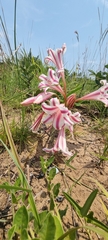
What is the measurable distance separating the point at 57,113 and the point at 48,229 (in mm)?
436

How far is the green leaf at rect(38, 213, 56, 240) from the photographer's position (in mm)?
548


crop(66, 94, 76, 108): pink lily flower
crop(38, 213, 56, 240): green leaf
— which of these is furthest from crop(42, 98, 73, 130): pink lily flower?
crop(38, 213, 56, 240): green leaf

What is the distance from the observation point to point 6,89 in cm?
215

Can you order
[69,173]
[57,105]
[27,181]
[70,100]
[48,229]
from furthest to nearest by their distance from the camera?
[69,173] → [70,100] → [57,105] → [27,181] → [48,229]

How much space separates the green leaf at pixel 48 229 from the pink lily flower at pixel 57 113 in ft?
1.26

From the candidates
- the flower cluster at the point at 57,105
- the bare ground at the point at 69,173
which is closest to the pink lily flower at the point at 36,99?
the flower cluster at the point at 57,105

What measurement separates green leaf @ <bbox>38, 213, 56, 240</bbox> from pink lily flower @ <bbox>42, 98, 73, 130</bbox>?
38 cm

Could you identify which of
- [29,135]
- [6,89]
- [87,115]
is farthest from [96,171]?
[6,89]

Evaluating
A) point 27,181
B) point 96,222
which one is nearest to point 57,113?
point 27,181

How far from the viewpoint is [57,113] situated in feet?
2.93

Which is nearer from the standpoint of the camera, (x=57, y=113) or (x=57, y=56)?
(x=57, y=113)

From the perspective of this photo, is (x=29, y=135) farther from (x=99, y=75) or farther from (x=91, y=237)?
(x=99, y=75)

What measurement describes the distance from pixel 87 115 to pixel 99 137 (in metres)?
0.42

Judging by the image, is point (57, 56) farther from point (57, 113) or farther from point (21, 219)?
point (21, 219)
